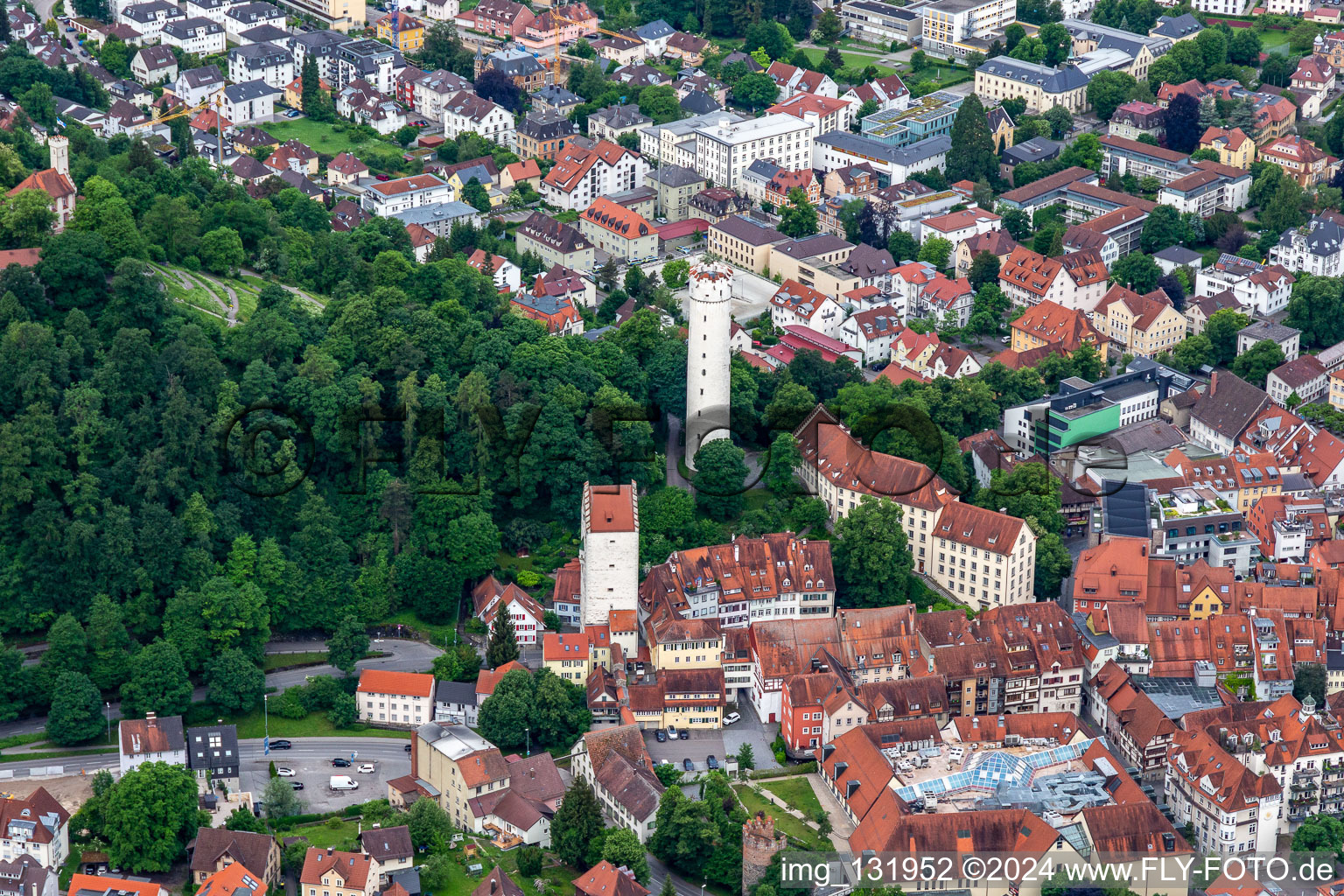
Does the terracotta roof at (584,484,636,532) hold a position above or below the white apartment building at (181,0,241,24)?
above

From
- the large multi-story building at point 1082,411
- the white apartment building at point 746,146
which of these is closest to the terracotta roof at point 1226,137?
the white apartment building at point 746,146

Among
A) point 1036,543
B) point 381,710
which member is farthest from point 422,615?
point 1036,543

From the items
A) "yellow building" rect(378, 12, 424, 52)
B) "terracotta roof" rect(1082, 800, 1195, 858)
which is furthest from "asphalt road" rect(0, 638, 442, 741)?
"yellow building" rect(378, 12, 424, 52)

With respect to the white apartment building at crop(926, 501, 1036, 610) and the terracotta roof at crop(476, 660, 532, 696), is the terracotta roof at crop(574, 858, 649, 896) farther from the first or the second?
the white apartment building at crop(926, 501, 1036, 610)

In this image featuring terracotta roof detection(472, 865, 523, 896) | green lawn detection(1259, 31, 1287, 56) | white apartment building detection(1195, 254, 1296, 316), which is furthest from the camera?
green lawn detection(1259, 31, 1287, 56)

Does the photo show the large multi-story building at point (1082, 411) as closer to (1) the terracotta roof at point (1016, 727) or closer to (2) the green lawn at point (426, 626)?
(1) the terracotta roof at point (1016, 727)

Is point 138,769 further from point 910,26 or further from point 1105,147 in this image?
Answer: point 910,26

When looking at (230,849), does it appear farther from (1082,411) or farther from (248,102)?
(248,102)

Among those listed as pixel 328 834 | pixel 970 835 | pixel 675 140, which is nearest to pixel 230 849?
pixel 328 834
